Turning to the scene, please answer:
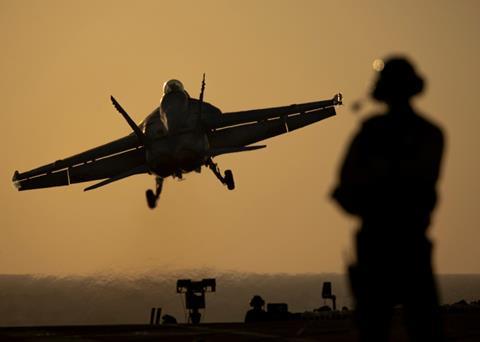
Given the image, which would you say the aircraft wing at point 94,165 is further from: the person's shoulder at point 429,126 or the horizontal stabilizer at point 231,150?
the person's shoulder at point 429,126

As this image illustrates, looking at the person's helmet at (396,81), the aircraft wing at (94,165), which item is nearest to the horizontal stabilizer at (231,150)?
the aircraft wing at (94,165)

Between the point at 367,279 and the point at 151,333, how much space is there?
12996 mm

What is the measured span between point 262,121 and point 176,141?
34.6 ft

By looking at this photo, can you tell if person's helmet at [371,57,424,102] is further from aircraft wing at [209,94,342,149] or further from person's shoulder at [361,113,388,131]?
aircraft wing at [209,94,342,149]

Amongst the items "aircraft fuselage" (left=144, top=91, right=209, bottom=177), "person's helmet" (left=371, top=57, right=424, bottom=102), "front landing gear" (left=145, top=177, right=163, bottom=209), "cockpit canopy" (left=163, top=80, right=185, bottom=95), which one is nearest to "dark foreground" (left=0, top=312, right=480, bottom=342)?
"person's helmet" (left=371, top=57, right=424, bottom=102)

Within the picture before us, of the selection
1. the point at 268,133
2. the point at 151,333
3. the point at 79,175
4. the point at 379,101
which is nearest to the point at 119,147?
the point at 79,175

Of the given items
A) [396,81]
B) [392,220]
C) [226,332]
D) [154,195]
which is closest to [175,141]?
Result: [154,195]

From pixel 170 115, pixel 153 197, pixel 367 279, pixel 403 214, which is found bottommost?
pixel 367 279

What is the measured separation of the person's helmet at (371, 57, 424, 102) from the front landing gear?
31.3 m

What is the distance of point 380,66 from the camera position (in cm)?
684

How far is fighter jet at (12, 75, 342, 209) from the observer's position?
35969 mm

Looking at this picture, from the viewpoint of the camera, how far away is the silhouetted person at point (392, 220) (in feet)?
21.5

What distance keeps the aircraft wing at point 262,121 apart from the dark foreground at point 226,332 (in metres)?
21.6

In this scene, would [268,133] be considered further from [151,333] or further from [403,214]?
[403,214]
